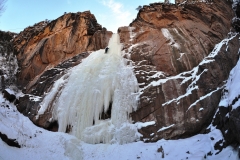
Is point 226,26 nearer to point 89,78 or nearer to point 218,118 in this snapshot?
point 218,118

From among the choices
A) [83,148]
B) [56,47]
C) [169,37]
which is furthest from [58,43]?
[83,148]

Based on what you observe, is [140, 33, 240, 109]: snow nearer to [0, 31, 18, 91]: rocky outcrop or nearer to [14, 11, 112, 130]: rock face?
[14, 11, 112, 130]: rock face

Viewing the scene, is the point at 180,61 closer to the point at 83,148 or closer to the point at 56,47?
the point at 83,148

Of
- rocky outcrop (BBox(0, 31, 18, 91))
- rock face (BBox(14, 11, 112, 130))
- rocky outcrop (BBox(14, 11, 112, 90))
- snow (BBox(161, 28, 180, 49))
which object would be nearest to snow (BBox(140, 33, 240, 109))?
snow (BBox(161, 28, 180, 49))

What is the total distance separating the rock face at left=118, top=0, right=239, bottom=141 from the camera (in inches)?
532

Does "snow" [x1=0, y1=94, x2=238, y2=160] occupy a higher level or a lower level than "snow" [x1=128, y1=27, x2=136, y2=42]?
lower

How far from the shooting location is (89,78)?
1695 centimetres

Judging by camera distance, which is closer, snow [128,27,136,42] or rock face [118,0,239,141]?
rock face [118,0,239,141]

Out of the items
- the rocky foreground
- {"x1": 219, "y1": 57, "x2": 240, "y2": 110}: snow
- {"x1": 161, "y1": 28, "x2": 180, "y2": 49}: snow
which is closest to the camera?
{"x1": 219, "y1": 57, "x2": 240, "y2": 110}: snow

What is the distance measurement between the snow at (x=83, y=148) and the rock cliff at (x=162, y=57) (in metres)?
0.69

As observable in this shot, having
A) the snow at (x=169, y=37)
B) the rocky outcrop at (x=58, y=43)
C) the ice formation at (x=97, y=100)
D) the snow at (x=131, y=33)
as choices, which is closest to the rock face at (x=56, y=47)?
the rocky outcrop at (x=58, y=43)

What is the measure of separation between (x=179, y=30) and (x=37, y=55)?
38.7ft

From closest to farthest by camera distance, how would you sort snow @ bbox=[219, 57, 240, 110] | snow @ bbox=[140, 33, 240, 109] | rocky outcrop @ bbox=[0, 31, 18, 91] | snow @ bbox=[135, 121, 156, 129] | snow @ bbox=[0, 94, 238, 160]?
snow @ bbox=[219, 57, 240, 110]
snow @ bbox=[0, 94, 238, 160]
snow @ bbox=[135, 121, 156, 129]
snow @ bbox=[140, 33, 240, 109]
rocky outcrop @ bbox=[0, 31, 18, 91]

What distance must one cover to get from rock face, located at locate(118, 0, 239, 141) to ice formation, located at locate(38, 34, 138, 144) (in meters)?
0.78
